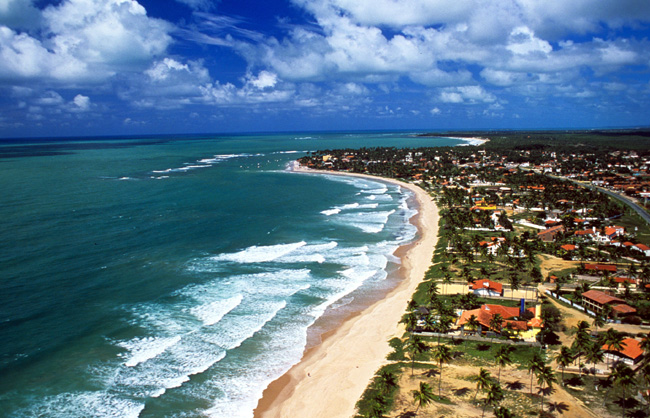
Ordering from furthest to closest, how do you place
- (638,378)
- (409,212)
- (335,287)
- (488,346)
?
(409,212), (335,287), (488,346), (638,378)

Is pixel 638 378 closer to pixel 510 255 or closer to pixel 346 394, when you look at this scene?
pixel 346 394

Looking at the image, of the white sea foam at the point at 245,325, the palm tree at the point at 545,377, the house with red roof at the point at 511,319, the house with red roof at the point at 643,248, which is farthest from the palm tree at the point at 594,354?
the house with red roof at the point at 643,248

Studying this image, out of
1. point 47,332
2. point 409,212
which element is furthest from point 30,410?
point 409,212

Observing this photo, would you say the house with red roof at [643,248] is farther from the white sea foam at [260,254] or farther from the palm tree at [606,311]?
the white sea foam at [260,254]

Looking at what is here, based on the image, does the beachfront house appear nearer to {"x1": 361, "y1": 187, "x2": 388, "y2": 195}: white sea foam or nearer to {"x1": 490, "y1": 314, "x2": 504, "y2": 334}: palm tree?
{"x1": 490, "y1": 314, "x2": 504, "y2": 334}: palm tree

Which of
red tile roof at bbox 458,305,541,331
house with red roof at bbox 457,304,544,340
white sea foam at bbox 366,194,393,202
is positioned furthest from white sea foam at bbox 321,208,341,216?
red tile roof at bbox 458,305,541,331

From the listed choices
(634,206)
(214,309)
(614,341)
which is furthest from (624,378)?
(634,206)
